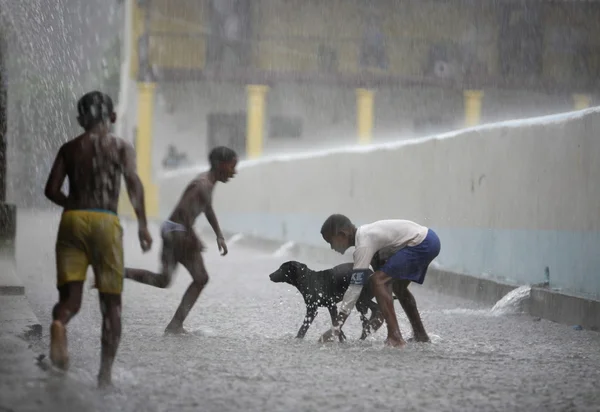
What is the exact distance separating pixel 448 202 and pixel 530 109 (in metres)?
21.7

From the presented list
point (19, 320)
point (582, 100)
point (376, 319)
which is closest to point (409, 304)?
point (376, 319)

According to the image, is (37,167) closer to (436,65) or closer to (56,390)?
(436,65)

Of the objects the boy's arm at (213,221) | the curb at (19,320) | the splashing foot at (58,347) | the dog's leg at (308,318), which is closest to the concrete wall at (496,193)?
the dog's leg at (308,318)

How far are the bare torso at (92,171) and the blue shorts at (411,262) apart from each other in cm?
222

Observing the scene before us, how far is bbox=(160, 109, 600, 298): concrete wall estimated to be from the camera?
29.4 ft

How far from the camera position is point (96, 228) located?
17.0 feet

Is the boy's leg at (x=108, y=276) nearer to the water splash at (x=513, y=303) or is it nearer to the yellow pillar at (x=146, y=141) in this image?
the water splash at (x=513, y=303)

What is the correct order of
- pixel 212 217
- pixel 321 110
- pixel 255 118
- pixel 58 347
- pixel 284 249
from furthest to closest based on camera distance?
1. pixel 321 110
2. pixel 255 118
3. pixel 284 249
4. pixel 212 217
5. pixel 58 347

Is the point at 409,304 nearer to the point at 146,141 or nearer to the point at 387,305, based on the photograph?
the point at 387,305

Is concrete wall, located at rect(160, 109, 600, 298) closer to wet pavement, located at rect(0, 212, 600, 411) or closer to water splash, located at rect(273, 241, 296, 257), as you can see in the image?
wet pavement, located at rect(0, 212, 600, 411)

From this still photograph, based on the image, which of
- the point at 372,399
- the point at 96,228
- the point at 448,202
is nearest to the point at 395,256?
the point at 372,399

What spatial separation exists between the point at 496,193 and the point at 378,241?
422 centimetres

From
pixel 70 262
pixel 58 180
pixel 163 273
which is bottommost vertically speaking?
pixel 163 273

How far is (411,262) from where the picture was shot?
6.95m
